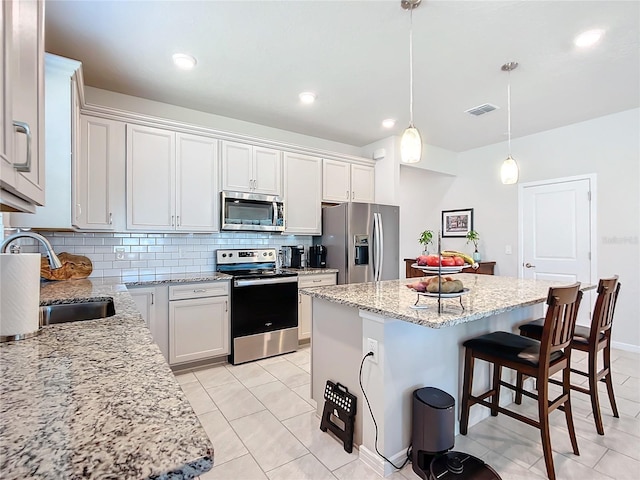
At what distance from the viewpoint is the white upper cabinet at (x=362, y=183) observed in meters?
4.62

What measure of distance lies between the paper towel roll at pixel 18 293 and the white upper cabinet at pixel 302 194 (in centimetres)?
296

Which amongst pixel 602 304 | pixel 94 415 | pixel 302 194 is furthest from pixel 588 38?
pixel 94 415

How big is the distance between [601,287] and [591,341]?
1.14 ft

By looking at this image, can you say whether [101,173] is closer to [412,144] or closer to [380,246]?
[412,144]

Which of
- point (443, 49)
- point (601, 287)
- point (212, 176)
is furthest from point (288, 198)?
point (601, 287)

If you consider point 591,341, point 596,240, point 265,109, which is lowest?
point 591,341

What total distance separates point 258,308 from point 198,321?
0.59 metres

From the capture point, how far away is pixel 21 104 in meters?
0.84

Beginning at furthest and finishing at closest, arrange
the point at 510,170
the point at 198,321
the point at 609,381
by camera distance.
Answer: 1. the point at 198,321
2. the point at 510,170
3. the point at 609,381

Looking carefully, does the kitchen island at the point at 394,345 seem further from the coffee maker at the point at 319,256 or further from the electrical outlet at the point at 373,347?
the coffee maker at the point at 319,256

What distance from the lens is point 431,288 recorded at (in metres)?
1.69

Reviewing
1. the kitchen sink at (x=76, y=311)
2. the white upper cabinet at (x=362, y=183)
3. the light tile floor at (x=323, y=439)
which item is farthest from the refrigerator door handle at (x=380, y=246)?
the kitchen sink at (x=76, y=311)

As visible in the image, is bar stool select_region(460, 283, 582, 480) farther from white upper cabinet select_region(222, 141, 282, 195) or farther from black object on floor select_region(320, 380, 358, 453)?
white upper cabinet select_region(222, 141, 282, 195)

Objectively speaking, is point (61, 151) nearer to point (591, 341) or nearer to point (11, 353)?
point (11, 353)
